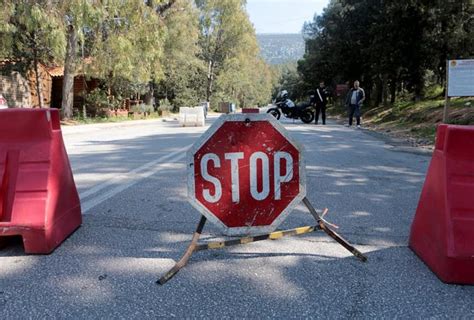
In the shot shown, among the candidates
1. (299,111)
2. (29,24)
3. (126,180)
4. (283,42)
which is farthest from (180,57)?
(283,42)

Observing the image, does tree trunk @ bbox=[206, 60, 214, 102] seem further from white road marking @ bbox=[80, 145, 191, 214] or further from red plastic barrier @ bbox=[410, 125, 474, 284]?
red plastic barrier @ bbox=[410, 125, 474, 284]

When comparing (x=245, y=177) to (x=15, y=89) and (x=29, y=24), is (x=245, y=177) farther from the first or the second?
(x=15, y=89)

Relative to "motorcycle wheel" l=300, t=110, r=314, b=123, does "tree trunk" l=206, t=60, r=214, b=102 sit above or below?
above

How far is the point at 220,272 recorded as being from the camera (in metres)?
3.36

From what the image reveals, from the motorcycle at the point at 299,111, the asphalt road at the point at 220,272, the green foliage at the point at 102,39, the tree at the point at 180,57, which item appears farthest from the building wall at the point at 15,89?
the asphalt road at the point at 220,272

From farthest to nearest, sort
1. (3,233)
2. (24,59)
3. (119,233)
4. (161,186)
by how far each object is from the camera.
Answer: (24,59), (161,186), (119,233), (3,233)

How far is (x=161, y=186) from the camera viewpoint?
6441 mm

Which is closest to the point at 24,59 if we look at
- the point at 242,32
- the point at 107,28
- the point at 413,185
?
the point at 107,28

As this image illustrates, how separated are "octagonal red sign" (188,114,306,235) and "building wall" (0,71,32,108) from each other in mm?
23766

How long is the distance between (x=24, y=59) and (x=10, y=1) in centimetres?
674

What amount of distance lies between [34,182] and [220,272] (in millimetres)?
1808

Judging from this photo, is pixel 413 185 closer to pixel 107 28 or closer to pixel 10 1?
pixel 10 1

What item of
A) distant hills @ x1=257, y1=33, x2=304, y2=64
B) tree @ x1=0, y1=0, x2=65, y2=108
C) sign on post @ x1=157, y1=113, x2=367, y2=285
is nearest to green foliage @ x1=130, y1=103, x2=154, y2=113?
tree @ x1=0, y1=0, x2=65, y2=108

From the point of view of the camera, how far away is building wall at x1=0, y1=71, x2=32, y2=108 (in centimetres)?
2412
